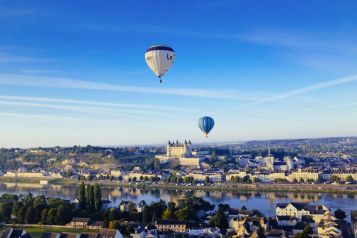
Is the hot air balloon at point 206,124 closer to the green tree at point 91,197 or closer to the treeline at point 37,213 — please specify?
the green tree at point 91,197

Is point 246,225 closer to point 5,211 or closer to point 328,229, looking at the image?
point 328,229

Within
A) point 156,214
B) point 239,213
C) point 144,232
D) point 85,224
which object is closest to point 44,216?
point 85,224

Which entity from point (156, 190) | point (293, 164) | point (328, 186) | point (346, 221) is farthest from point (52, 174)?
point (346, 221)

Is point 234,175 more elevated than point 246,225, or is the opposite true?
point 234,175

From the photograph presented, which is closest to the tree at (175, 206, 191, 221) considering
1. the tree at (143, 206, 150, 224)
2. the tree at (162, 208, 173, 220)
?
the tree at (162, 208, 173, 220)

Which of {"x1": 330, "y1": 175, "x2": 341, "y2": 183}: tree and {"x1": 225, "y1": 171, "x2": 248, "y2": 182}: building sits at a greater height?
{"x1": 225, "y1": 171, "x2": 248, "y2": 182}: building

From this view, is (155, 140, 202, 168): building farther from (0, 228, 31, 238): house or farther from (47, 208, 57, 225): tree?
(0, 228, 31, 238): house

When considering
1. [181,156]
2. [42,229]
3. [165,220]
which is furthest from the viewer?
[181,156]
